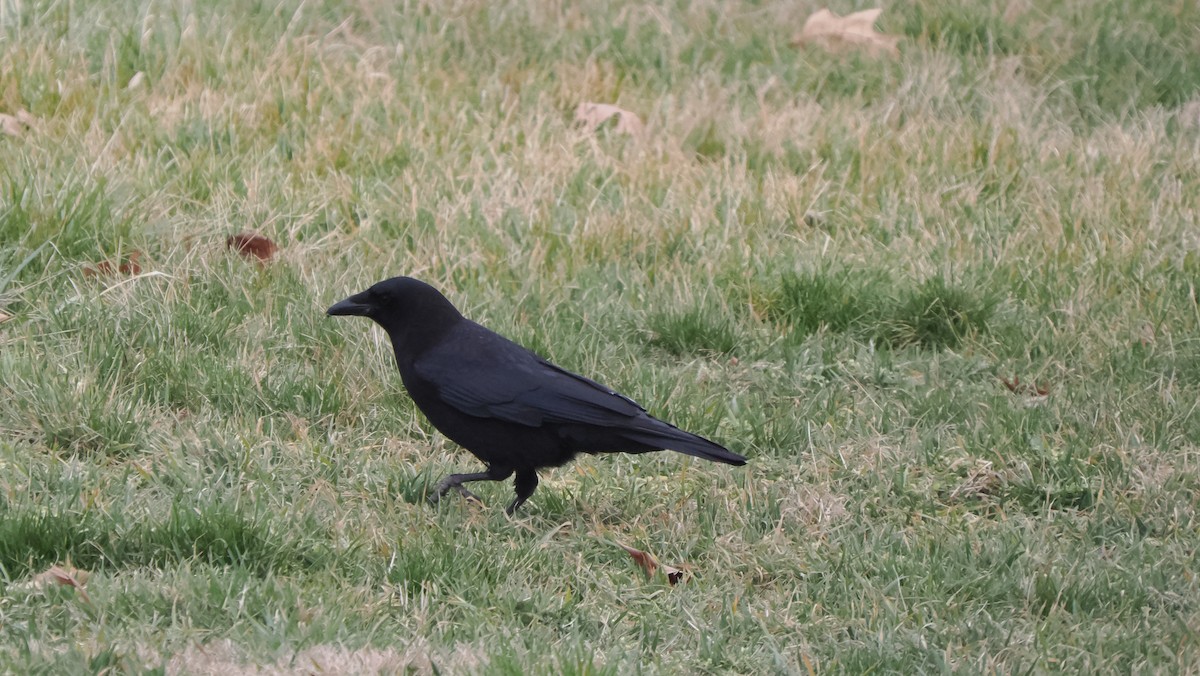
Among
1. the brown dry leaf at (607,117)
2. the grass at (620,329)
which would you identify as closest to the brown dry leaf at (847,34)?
the grass at (620,329)

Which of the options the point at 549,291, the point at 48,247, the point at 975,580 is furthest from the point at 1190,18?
the point at 48,247

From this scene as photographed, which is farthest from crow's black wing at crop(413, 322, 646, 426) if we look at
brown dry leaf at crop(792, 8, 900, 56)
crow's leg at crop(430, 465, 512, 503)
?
brown dry leaf at crop(792, 8, 900, 56)

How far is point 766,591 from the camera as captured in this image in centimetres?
371

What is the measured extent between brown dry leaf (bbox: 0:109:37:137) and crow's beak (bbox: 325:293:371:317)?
2.19 meters

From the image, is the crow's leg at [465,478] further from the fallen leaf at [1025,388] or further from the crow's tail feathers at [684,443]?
the fallen leaf at [1025,388]

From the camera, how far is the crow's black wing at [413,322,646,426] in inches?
156

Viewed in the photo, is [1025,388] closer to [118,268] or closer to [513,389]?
[513,389]

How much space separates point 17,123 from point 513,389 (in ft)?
9.55

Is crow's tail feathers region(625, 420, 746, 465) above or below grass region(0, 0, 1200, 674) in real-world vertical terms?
above

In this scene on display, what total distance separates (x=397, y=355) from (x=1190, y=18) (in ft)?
18.0

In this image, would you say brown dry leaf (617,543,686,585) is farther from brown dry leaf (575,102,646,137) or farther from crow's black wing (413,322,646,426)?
brown dry leaf (575,102,646,137)

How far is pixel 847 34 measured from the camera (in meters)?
7.57

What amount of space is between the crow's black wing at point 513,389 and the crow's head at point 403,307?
4.0 inches

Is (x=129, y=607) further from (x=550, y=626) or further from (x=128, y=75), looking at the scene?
(x=128, y=75)
